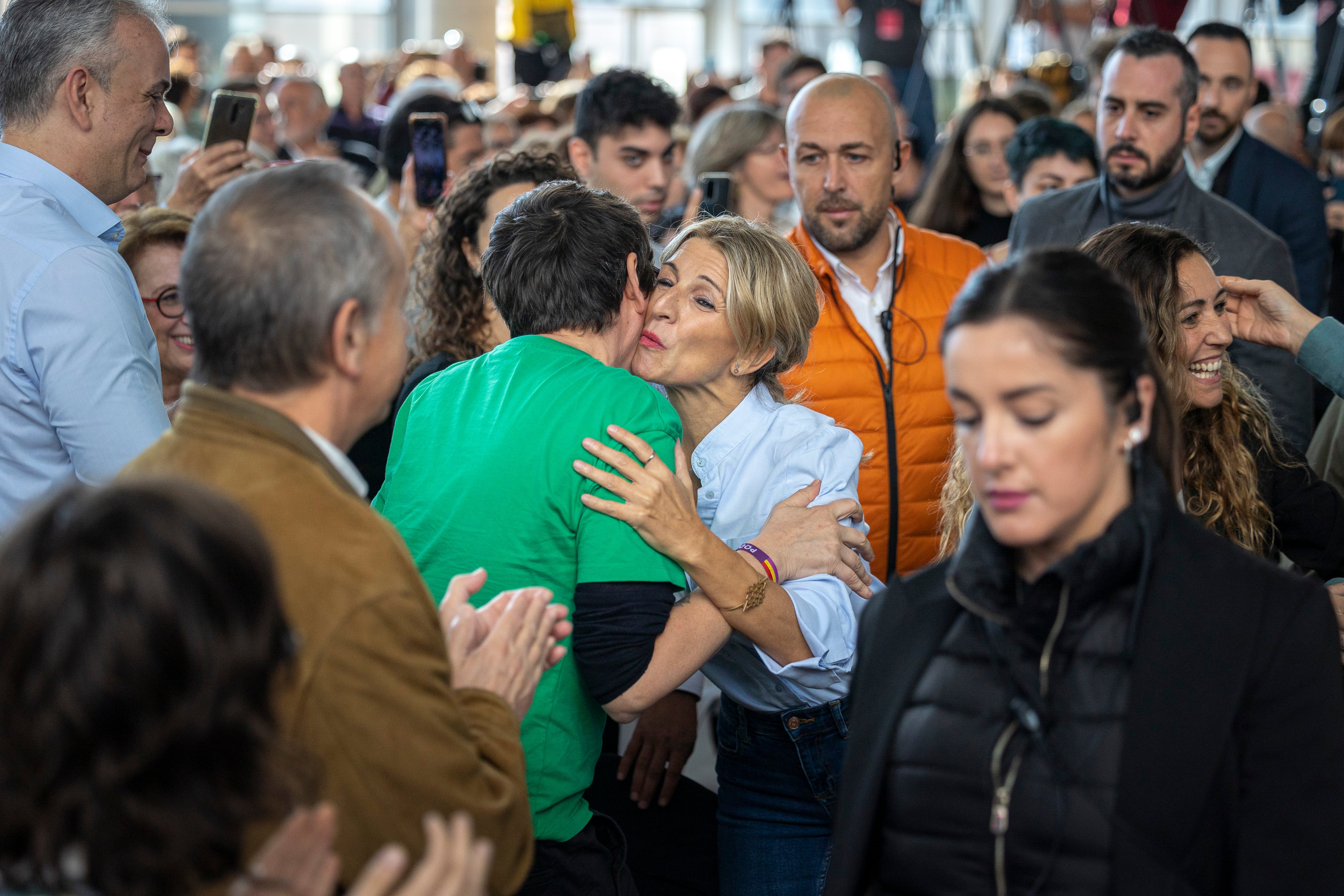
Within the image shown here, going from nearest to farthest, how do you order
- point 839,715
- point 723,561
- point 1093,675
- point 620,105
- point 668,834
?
→ point 1093,675 < point 723,561 < point 839,715 < point 668,834 < point 620,105

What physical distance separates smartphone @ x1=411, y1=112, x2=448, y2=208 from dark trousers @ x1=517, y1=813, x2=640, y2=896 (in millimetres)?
1943

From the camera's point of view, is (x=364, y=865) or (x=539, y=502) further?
(x=539, y=502)

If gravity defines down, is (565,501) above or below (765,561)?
above

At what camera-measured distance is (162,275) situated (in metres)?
2.51

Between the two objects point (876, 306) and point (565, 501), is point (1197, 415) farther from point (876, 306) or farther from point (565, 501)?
point (565, 501)

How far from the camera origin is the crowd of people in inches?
37.2

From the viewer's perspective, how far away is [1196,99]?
11.2 ft

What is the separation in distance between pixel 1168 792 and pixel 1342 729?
0.22 m

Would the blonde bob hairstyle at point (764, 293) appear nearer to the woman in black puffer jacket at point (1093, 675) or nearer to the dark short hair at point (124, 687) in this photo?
the woman in black puffer jacket at point (1093, 675)

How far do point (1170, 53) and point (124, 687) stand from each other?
11.1ft

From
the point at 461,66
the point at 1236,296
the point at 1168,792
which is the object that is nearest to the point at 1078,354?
the point at 1168,792

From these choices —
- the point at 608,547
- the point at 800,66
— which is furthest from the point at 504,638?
the point at 800,66

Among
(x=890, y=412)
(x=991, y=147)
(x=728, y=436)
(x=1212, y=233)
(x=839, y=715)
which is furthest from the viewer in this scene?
(x=991, y=147)

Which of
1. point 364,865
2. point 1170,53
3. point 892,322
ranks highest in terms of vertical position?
point 1170,53
